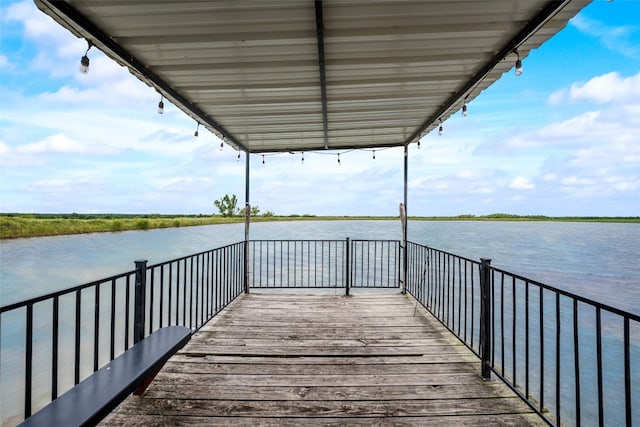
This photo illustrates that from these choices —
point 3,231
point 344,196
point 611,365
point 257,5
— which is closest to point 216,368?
point 257,5

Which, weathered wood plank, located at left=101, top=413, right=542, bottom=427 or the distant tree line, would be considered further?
the distant tree line

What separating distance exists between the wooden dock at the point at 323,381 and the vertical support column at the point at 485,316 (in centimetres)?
16

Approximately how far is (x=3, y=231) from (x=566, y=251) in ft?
109

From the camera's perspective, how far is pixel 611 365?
19.3 feet

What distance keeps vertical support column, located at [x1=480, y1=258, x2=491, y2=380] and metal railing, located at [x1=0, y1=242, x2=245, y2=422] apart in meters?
2.44

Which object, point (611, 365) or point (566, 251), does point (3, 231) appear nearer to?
point (611, 365)

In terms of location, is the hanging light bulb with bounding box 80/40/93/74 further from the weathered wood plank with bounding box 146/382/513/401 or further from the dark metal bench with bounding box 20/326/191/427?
the weathered wood plank with bounding box 146/382/513/401

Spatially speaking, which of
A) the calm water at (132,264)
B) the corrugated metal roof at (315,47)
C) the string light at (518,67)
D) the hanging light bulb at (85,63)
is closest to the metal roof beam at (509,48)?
the corrugated metal roof at (315,47)

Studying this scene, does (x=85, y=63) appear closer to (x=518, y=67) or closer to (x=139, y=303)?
(x=139, y=303)

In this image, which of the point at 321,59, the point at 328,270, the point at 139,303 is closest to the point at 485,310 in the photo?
the point at 321,59

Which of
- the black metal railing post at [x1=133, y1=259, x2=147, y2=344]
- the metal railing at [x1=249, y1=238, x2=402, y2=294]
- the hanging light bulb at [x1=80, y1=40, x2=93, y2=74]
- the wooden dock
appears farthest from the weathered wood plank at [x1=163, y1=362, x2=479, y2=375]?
the hanging light bulb at [x1=80, y1=40, x2=93, y2=74]

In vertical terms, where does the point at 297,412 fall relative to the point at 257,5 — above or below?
below

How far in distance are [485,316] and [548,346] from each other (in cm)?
632

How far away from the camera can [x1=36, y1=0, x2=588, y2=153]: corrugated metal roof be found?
6.23 feet
